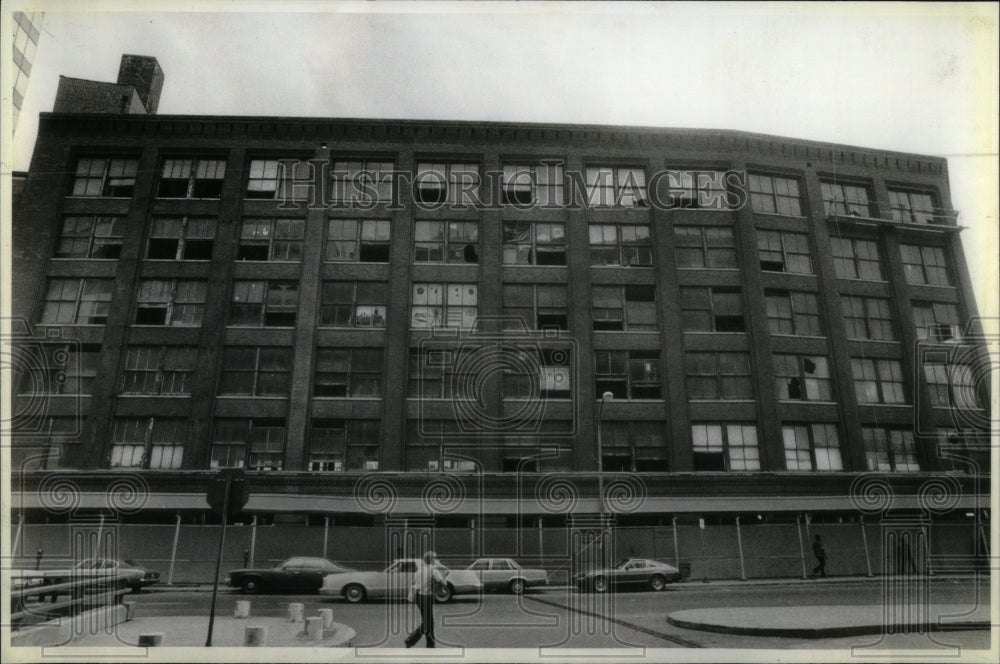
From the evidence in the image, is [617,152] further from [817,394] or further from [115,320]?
[115,320]

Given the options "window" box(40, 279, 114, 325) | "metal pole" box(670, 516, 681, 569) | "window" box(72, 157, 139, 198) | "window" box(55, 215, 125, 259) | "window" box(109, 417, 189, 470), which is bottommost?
"metal pole" box(670, 516, 681, 569)

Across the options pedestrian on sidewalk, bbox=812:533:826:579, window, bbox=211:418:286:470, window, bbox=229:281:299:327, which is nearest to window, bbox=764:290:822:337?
pedestrian on sidewalk, bbox=812:533:826:579

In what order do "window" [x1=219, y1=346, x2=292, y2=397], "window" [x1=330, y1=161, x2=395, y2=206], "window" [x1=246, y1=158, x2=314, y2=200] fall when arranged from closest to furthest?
"window" [x1=219, y1=346, x2=292, y2=397], "window" [x1=246, y1=158, x2=314, y2=200], "window" [x1=330, y1=161, x2=395, y2=206]

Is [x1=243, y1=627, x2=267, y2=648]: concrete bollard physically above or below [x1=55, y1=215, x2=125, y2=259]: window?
below

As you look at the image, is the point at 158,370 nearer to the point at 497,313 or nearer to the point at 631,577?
the point at 497,313

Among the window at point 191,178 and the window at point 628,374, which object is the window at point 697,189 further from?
the window at point 191,178

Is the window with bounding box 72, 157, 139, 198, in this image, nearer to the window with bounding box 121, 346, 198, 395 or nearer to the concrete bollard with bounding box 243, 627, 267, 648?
the window with bounding box 121, 346, 198, 395

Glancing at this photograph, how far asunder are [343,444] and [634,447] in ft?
39.0

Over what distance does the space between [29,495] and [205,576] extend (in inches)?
257

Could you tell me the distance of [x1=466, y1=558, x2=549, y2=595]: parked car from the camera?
21.5 metres

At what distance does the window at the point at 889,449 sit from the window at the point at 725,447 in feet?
15.6

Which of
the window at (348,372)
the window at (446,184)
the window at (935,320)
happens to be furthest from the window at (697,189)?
the window at (348,372)

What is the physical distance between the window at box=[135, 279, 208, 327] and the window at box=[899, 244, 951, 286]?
1186 inches

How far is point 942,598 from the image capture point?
56.6 ft
